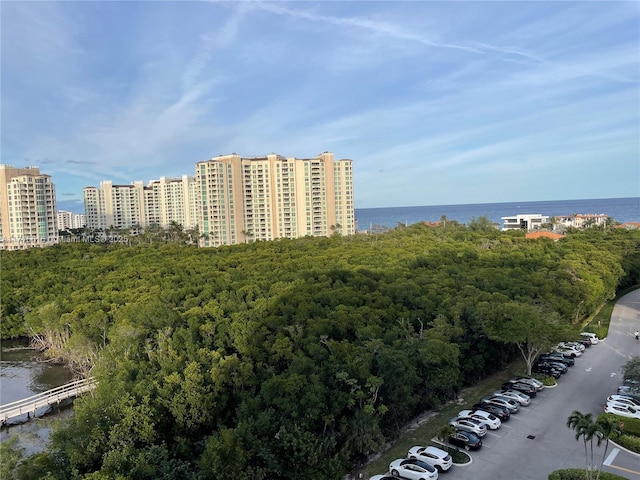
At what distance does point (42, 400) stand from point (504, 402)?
2129cm

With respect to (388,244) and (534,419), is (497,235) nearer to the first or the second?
(388,244)

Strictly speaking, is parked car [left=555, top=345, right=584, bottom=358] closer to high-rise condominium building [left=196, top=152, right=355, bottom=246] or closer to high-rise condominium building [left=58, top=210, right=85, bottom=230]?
high-rise condominium building [left=196, top=152, right=355, bottom=246]

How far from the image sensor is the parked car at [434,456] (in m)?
15.4

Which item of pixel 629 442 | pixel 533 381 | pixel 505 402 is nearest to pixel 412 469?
pixel 505 402

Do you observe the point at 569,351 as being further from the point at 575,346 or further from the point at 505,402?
the point at 505,402

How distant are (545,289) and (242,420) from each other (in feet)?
65.0

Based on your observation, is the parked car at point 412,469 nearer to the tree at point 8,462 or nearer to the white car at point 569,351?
the tree at point 8,462

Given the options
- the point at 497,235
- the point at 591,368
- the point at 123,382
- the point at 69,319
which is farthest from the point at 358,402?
the point at 497,235

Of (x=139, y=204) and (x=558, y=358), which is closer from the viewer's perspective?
(x=558, y=358)

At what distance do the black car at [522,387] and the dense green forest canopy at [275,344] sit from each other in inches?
57.5

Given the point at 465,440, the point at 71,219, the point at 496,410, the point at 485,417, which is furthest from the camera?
the point at 71,219

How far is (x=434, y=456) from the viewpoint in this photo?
15.7 meters

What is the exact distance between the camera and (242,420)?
1514 centimetres

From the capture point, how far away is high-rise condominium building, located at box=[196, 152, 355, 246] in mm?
67250
